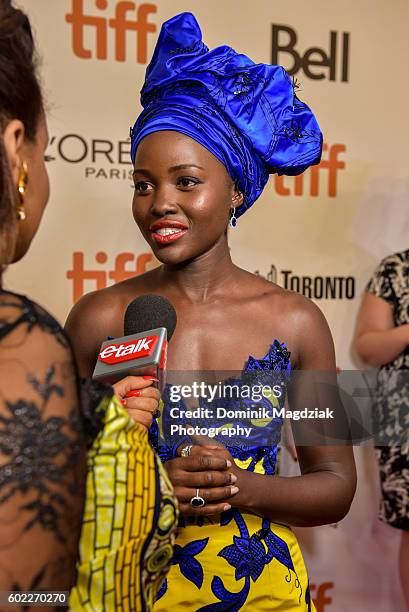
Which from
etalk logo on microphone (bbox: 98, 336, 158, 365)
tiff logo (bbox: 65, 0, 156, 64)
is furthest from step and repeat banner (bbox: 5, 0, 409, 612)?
etalk logo on microphone (bbox: 98, 336, 158, 365)

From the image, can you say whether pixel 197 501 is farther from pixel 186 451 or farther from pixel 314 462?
pixel 314 462

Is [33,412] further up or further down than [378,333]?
further down

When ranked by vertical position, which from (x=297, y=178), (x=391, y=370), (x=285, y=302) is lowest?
(x=285, y=302)

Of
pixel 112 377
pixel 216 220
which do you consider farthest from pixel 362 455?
pixel 112 377

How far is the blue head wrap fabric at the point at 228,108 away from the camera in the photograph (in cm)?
121

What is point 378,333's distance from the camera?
7.55 ft

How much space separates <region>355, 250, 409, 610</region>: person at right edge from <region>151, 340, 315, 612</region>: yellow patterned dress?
1.14 meters

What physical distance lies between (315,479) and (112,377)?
50 centimetres

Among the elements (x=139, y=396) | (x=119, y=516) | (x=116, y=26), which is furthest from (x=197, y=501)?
(x=116, y=26)

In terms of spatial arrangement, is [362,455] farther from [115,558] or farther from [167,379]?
[115,558]

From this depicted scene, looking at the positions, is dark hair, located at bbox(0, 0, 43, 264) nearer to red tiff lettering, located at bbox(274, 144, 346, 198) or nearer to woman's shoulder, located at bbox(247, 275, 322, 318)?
woman's shoulder, located at bbox(247, 275, 322, 318)

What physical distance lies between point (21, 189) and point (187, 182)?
22.6 inches

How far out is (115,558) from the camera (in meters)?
0.67

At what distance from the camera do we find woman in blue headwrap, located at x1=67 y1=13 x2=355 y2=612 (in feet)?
3.65
